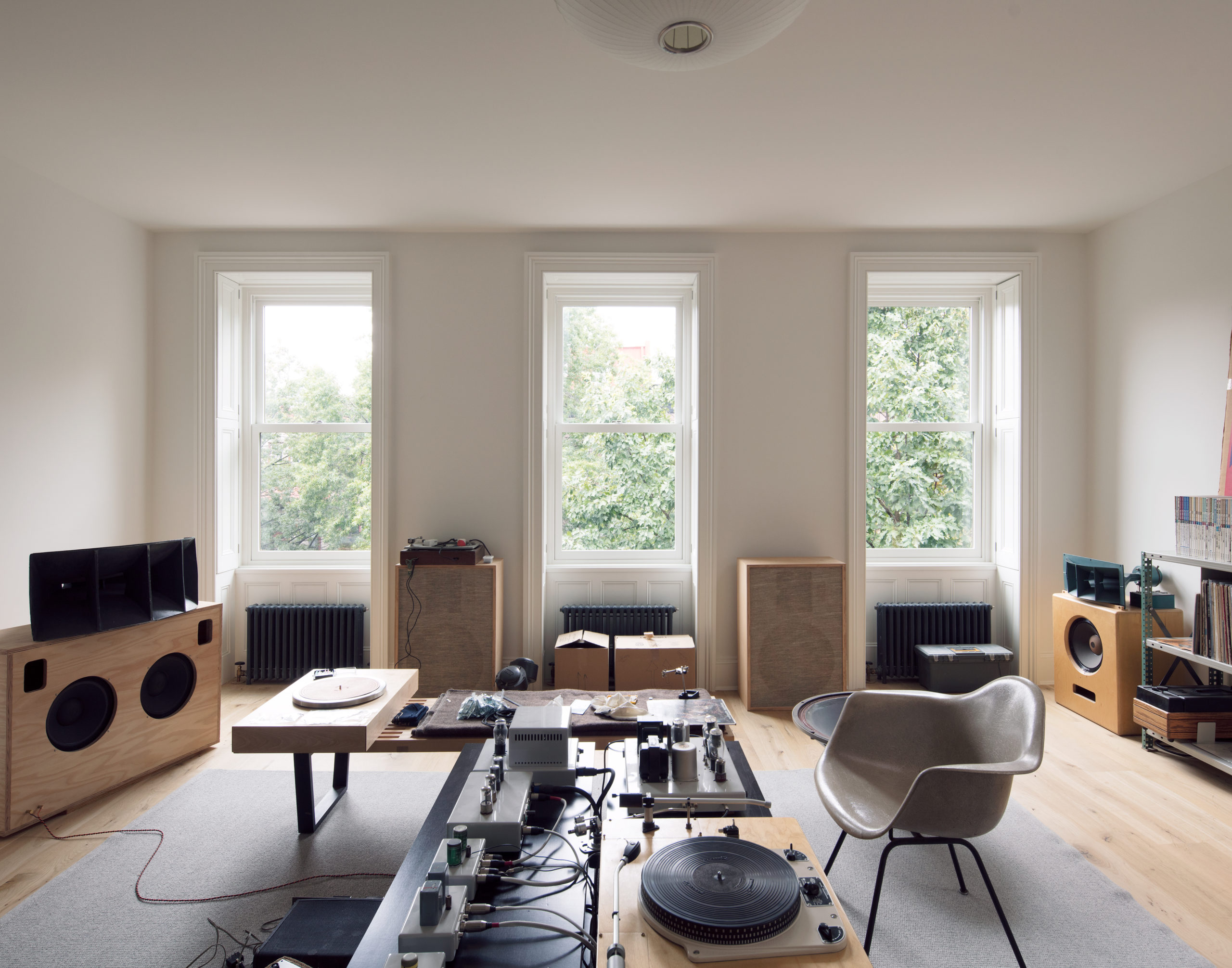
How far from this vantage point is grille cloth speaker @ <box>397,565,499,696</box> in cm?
402

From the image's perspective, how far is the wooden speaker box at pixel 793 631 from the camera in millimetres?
3998

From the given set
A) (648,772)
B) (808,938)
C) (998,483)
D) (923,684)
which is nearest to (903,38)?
(648,772)

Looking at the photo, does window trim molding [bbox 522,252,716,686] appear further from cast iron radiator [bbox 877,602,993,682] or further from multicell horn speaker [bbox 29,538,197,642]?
multicell horn speaker [bbox 29,538,197,642]

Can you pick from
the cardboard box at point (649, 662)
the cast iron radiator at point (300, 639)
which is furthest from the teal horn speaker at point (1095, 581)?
the cast iron radiator at point (300, 639)

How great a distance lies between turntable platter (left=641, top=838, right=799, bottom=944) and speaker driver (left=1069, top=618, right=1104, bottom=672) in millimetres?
3298

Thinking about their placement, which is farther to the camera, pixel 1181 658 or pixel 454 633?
pixel 454 633

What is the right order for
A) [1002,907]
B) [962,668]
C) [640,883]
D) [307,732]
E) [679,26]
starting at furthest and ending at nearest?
[962,668] < [307,732] < [1002,907] < [679,26] < [640,883]

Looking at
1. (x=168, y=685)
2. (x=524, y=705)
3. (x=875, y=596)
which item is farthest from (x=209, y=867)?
(x=875, y=596)

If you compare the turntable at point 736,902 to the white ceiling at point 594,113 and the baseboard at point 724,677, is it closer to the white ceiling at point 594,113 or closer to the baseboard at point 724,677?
the white ceiling at point 594,113

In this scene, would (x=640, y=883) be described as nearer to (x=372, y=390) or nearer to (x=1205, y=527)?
(x=1205, y=527)

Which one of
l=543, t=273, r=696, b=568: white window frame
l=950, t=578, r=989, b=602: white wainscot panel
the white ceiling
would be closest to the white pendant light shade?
the white ceiling

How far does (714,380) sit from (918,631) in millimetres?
2157

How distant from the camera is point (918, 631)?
14.6ft

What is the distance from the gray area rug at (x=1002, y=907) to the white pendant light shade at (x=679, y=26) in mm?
2625
